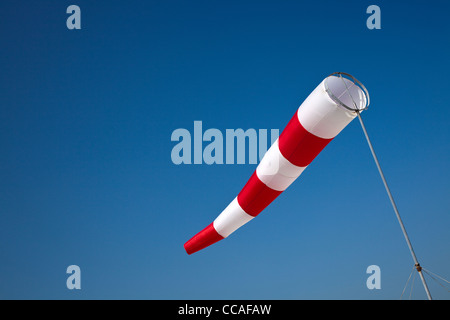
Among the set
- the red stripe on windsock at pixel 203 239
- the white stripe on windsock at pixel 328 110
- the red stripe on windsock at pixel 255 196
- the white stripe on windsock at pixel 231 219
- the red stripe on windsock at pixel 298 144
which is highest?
the white stripe on windsock at pixel 328 110

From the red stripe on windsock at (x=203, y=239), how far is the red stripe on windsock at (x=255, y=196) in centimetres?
114

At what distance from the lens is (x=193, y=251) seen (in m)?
6.96

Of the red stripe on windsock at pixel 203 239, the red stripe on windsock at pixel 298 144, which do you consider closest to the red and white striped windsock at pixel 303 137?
the red stripe on windsock at pixel 298 144

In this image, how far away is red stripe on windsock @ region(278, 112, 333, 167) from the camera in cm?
398

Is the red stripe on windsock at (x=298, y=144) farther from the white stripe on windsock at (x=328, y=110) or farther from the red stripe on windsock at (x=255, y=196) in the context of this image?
the red stripe on windsock at (x=255, y=196)

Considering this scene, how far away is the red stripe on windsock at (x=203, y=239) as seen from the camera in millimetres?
6344

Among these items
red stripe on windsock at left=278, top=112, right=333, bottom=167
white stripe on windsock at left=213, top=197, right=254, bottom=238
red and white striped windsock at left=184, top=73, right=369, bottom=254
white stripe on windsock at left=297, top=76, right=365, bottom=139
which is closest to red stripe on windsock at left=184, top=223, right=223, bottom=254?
white stripe on windsock at left=213, top=197, right=254, bottom=238

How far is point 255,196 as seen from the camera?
5105 mm

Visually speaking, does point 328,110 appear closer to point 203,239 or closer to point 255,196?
point 255,196

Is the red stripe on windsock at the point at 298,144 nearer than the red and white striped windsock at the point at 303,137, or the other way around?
the red and white striped windsock at the point at 303,137

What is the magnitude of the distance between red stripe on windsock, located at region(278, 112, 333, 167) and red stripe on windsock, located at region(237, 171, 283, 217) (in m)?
0.73

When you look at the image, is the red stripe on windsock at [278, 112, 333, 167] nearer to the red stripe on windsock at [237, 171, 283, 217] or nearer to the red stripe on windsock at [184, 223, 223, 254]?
the red stripe on windsock at [237, 171, 283, 217]
